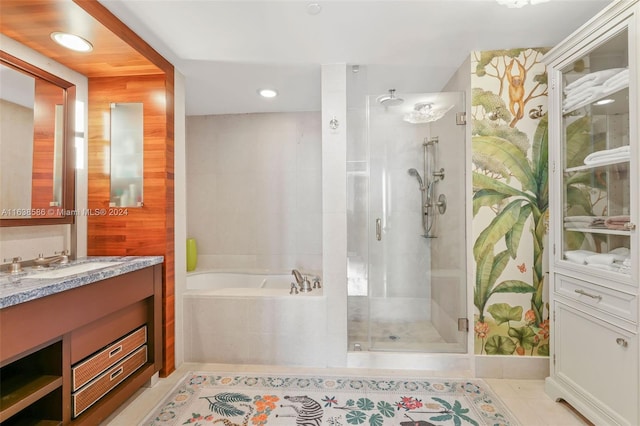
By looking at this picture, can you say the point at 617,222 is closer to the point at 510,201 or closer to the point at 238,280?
the point at 510,201

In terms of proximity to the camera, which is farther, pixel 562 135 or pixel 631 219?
pixel 562 135

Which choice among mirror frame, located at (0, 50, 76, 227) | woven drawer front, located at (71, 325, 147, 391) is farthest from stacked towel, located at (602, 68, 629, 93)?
mirror frame, located at (0, 50, 76, 227)

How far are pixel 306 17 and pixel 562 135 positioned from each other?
1710 millimetres

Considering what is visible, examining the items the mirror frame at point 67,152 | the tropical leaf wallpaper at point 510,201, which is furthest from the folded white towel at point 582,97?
the mirror frame at point 67,152

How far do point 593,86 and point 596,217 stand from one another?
0.72 m

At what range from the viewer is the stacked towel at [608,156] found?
143 cm

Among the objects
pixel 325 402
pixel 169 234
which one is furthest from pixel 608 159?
pixel 169 234

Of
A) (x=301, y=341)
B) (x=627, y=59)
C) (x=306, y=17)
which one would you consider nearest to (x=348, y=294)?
(x=301, y=341)

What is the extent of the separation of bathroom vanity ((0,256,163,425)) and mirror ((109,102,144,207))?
1.55 ft

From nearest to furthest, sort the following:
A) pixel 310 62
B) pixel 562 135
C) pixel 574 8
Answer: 1. pixel 574 8
2. pixel 562 135
3. pixel 310 62

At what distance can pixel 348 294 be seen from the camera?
2.28 m

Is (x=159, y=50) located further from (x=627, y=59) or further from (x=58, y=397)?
(x=627, y=59)

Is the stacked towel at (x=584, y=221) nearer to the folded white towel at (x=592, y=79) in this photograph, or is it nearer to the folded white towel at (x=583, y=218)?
the folded white towel at (x=583, y=218)

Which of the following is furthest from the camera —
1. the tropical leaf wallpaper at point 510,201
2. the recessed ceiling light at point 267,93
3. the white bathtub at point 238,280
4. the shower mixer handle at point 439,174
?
the white bathtub at point 238,280
